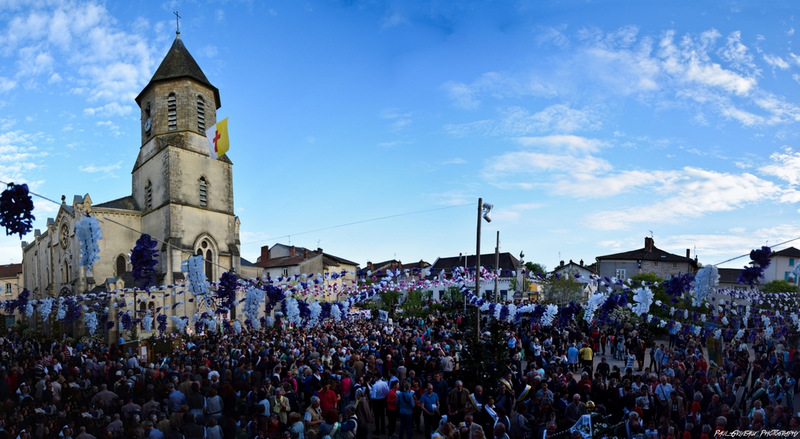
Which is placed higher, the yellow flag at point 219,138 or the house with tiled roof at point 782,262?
the yellow flag at point 219,138

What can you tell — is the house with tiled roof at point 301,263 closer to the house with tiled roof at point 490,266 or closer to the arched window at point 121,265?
the house with tiled roof at point 490,266

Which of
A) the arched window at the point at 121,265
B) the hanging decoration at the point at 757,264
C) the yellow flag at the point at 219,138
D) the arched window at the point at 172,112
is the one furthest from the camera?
the arched window at the point at 172,112

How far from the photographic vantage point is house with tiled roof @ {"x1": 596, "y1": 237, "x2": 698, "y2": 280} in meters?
53.4

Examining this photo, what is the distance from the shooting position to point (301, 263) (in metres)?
50.6

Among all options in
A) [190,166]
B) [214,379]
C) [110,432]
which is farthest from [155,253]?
[190,166]

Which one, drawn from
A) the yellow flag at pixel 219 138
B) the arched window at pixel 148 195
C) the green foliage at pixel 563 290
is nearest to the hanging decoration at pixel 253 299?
the yellow flag at pixel 219 138

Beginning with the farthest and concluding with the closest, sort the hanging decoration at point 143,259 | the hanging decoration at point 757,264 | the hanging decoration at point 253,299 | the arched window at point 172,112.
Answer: the arched window at point 172,112, the hanging decoration at point 253,299, the hanging decoration at point 143,259, the hanging decoration at point 757,264

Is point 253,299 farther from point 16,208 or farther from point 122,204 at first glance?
point 122,204

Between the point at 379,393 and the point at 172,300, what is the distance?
24.9m

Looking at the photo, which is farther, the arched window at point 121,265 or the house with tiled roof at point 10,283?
the house with tiled roof at point 10,283

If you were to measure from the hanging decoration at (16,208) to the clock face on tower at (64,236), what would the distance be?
3220 centimetres

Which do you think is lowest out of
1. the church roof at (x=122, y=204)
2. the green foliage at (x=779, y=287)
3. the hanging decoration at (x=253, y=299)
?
the green foliage at (x=779, y=287)

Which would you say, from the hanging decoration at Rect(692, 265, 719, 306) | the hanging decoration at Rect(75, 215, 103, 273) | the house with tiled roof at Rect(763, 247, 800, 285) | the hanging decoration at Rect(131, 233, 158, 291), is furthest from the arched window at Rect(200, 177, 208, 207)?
the house with tiled roof at Rect(763, 247, 800, 285)

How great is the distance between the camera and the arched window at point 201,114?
3559 cm
